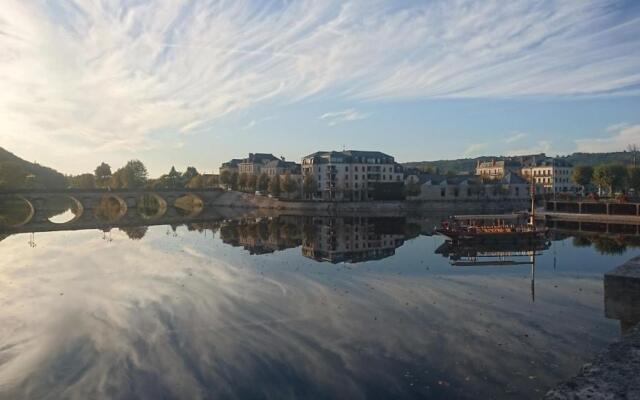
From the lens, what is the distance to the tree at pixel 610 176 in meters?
105

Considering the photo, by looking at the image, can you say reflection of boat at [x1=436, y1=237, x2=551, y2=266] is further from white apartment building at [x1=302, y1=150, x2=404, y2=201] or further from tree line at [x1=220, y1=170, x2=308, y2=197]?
white apartment building at [x1=302, y1=150, x2=404, y2=201]

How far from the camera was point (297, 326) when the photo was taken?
Answer: 22.5 m

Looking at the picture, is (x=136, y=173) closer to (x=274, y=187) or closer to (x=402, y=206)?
(x=274, y=187)

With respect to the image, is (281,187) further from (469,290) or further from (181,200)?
(469,290)

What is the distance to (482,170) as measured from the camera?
17925 centimetres

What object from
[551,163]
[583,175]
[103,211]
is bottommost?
[103,211]

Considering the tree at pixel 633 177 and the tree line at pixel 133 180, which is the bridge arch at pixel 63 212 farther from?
the tree at pixel 633 177

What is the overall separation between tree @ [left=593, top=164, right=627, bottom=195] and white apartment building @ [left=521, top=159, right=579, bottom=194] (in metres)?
38.1

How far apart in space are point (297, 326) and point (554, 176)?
146 metres

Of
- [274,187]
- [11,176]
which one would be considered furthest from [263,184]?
[11,176]

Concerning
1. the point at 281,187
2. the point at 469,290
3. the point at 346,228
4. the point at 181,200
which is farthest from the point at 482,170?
the point at 469,290

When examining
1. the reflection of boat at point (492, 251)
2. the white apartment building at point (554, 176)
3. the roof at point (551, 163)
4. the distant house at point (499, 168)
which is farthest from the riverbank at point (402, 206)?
the reflection of boat at point (492, 251)

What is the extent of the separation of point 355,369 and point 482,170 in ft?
566

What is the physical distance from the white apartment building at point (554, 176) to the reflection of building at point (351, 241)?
291 feet
